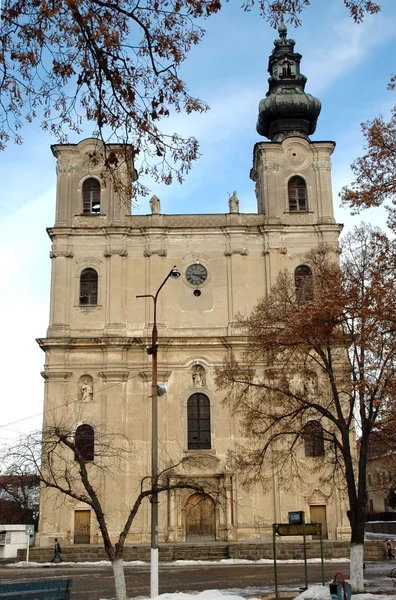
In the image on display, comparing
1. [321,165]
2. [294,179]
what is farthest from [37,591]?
[321,165]

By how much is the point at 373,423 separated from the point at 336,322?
2.82 meters

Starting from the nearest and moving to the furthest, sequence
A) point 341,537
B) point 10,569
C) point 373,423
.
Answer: point 373,423, point 10,569, point 341,537

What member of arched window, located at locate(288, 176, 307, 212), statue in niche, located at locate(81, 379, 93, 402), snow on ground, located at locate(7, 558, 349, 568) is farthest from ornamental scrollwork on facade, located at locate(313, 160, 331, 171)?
snow on ground, located at locate(7, 558, 349, 568)

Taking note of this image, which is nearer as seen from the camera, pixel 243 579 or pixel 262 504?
pixel 243 579

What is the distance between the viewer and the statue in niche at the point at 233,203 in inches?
1532

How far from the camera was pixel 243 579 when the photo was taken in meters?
21.9

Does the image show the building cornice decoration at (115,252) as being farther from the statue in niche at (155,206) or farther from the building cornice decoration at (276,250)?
the building cornice decoration at (276,250)

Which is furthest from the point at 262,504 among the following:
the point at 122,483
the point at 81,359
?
the point at 81,359

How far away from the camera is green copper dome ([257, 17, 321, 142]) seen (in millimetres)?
42344

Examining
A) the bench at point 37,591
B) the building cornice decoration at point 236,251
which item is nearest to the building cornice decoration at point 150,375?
the building cornice decoration at point 236,251

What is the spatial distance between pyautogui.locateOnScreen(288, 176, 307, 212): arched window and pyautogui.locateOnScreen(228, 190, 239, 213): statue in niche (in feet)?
9.46

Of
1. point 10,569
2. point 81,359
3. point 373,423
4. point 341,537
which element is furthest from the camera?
point 81,359

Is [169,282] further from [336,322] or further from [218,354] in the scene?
[336,322]

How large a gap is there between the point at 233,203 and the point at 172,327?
7850mm
